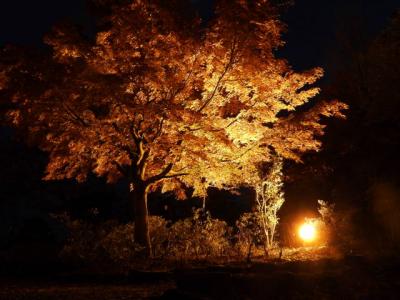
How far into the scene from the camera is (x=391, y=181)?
44.6ft

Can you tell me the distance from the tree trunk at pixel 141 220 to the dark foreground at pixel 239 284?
9.51 feet

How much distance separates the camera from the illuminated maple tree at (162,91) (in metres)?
11.2

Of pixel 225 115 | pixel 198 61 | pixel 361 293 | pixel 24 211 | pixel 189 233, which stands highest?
pixel 198 61

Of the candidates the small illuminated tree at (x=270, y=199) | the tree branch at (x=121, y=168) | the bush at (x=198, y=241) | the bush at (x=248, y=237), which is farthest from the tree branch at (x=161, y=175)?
the small illuminated tree at (x=270, y=199)

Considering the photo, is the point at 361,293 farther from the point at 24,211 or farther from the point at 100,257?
the point at 24,211

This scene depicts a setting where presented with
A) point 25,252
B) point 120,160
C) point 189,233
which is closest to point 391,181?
point 189,233

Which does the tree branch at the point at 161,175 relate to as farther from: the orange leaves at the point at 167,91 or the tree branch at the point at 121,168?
the tree branch at the point at 121,168

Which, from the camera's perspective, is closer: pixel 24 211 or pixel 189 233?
pixel 189 233

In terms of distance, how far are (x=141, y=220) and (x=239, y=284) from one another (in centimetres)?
649

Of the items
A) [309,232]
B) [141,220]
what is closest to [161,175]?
[141,220]

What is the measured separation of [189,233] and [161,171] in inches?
89.6

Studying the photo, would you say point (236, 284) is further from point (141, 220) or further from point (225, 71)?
point (141, 220)

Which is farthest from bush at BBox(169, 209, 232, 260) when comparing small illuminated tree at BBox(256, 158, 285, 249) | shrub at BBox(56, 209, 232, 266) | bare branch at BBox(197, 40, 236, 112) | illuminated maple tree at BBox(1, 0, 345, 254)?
bare branch at BBox(197, 40, 236, 112)

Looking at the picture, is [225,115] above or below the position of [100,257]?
above
